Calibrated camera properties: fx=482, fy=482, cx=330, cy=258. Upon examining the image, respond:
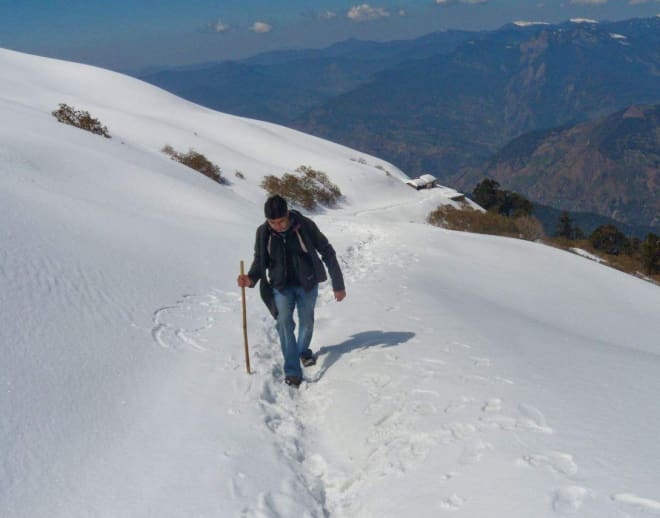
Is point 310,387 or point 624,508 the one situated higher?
point 624,508

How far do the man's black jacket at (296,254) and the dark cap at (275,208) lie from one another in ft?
0.91

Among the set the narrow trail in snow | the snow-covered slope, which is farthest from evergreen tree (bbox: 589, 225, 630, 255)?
the narrow trail in snow

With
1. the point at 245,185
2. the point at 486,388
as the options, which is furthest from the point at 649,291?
the point at 245,185

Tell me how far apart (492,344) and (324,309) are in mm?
3338

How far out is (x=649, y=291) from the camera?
57.0 ft

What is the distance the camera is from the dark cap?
5293mm

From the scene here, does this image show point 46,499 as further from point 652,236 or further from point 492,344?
point 652,236

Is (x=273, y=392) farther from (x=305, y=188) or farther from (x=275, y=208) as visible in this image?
(x=305, y=188)

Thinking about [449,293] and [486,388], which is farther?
[449,293]

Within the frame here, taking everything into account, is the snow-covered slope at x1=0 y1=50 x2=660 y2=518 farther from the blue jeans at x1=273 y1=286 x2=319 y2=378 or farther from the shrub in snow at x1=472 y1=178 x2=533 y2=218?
the shrub in snow at x1=472 y1=178 x2=533 y2=218

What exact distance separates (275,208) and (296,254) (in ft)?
2.27

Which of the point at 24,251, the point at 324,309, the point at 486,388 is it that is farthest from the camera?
the point at 324,309

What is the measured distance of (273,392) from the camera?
5824 millimetres

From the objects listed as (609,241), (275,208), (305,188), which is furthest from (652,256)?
(275,208)
